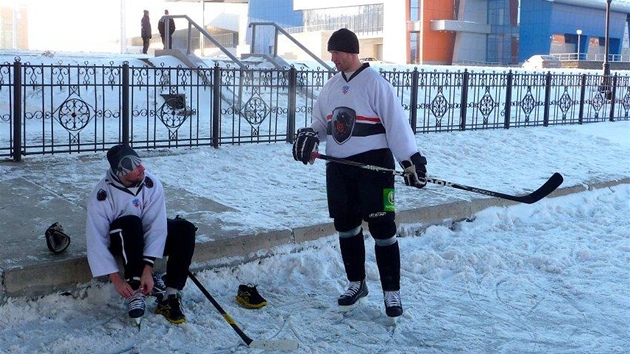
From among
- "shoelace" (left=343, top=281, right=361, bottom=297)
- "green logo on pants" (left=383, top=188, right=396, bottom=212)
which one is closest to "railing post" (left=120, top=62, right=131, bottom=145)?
"shoelace" (left=343, top=281, right=361, bottom=297)

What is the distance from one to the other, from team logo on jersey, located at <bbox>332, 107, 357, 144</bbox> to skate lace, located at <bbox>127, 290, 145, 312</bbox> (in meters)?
1.52

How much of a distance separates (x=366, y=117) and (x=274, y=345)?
148 cm

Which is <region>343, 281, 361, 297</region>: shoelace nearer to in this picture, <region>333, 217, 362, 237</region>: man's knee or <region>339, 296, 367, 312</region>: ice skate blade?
<region>339, 296, 367, 312</region>: ice skate blade

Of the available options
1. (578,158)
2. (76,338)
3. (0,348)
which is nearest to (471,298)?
(76,338)

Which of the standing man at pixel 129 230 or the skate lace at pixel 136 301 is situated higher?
the standing man at pixel 129 230

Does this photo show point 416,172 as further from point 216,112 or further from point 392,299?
point 216,112

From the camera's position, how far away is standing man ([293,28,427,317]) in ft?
15.3

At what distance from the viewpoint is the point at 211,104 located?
1070 centimetres

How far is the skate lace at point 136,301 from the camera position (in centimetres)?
447

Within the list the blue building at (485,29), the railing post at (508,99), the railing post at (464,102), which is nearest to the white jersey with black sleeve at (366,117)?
the railing post at (464,102)

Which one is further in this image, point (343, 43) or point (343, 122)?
point (343, 122)

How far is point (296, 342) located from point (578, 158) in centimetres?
879

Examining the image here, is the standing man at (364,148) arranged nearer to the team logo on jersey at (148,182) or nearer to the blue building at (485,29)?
the team logo on jersey at (148,182)

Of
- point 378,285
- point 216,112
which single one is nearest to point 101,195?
point 378,285
